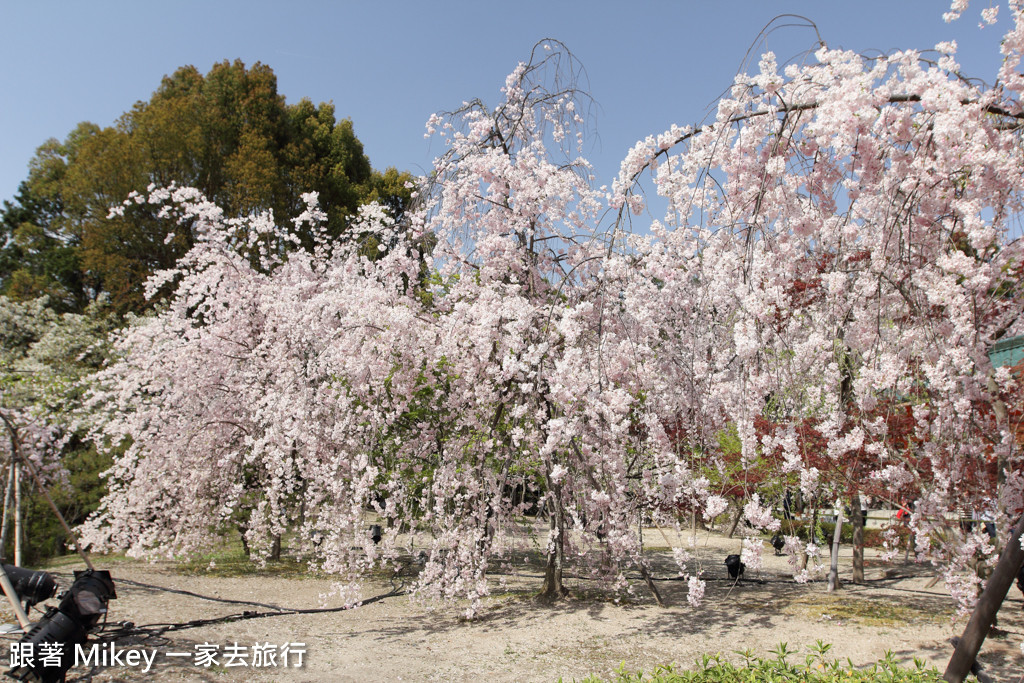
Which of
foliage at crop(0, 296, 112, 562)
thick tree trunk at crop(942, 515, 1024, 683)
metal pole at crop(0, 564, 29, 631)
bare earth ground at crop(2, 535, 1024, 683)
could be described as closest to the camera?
thick tree trunk at crop(942, 515, 1024, 683)

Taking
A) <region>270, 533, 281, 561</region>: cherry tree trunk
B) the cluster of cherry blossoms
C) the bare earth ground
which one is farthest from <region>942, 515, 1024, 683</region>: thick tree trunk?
<region>270, 533, 281, 561</region>: cherry tree trunk

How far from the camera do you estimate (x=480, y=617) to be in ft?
22.9

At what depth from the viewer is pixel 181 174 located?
18.2m

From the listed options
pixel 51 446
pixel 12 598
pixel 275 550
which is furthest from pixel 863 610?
pixel 51 446

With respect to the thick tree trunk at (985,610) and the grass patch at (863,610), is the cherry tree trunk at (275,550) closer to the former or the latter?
the grass patch at (863,610)

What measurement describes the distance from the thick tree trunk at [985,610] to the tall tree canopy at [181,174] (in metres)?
15.1

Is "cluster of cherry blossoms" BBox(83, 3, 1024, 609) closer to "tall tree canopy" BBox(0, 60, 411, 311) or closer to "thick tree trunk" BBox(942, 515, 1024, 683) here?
"thick tree trunk" BBox(942, 515, 1024, 683)

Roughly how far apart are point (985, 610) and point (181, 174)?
806 inches

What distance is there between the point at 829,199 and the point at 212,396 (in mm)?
8277

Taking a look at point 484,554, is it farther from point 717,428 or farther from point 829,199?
point 829,199

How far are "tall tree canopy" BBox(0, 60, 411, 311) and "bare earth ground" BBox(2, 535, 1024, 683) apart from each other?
10.6 meters

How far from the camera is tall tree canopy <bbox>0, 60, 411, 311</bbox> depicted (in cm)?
1759

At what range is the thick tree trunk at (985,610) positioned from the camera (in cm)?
320

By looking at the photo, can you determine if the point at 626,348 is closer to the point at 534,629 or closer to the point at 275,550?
the point at 534,629
